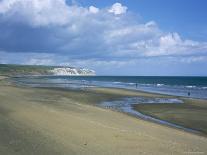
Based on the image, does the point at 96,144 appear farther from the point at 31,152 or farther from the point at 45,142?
the point at 31,152

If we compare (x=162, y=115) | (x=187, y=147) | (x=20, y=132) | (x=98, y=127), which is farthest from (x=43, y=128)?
(x=162, y=115)

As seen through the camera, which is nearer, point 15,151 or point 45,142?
point 15,151

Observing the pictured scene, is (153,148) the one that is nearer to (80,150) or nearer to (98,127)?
(80,150)

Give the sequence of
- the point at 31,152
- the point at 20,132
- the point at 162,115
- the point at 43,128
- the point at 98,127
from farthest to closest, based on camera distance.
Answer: the point at 162,115 < the point at 98,127 < the point at 43,128 < the point at 20,132 < the point at 31,152

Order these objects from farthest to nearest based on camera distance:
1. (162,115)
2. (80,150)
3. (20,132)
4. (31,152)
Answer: (162,115) < (20,132) < (80,150) < (31,152)

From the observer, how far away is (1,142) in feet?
39.9

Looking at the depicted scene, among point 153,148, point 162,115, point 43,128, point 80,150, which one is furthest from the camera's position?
point 162,115

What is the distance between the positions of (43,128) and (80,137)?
2.32 m

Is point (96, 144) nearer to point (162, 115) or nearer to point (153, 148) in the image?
point (153, 148)

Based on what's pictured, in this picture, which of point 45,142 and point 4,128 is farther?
point 4,128

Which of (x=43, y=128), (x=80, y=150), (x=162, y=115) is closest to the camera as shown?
(x=80, y=150)

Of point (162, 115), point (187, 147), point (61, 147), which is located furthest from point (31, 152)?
point (162, 115)

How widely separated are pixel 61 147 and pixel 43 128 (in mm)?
3948

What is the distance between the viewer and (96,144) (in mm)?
13023
